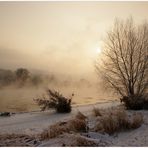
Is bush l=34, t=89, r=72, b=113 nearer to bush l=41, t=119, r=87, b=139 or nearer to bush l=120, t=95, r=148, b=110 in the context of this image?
bush l=120, t=95, r=148, b=110

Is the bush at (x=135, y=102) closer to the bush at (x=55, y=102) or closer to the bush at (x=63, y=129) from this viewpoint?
the bush at (x=55, y=102)

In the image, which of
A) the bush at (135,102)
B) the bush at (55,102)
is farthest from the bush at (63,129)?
the bush at (135,102)

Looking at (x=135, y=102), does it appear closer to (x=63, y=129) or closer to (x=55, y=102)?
(x=55, y=102)

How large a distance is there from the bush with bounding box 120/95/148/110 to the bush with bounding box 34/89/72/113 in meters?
3.09

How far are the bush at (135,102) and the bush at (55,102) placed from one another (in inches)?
A: 122

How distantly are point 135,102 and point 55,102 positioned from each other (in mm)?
4239

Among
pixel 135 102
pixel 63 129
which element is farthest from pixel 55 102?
pixel 63 129

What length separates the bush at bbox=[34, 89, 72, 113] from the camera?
16.9 m

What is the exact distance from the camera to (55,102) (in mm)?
17344

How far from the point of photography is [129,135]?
930 centimetres

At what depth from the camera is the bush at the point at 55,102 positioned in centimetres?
1689

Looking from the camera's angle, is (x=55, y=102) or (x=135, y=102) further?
(x=55, y=102)

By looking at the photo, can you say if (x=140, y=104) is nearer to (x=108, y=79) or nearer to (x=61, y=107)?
(x=108, y=79)

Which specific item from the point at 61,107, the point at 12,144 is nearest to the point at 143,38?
the point at 61,107
